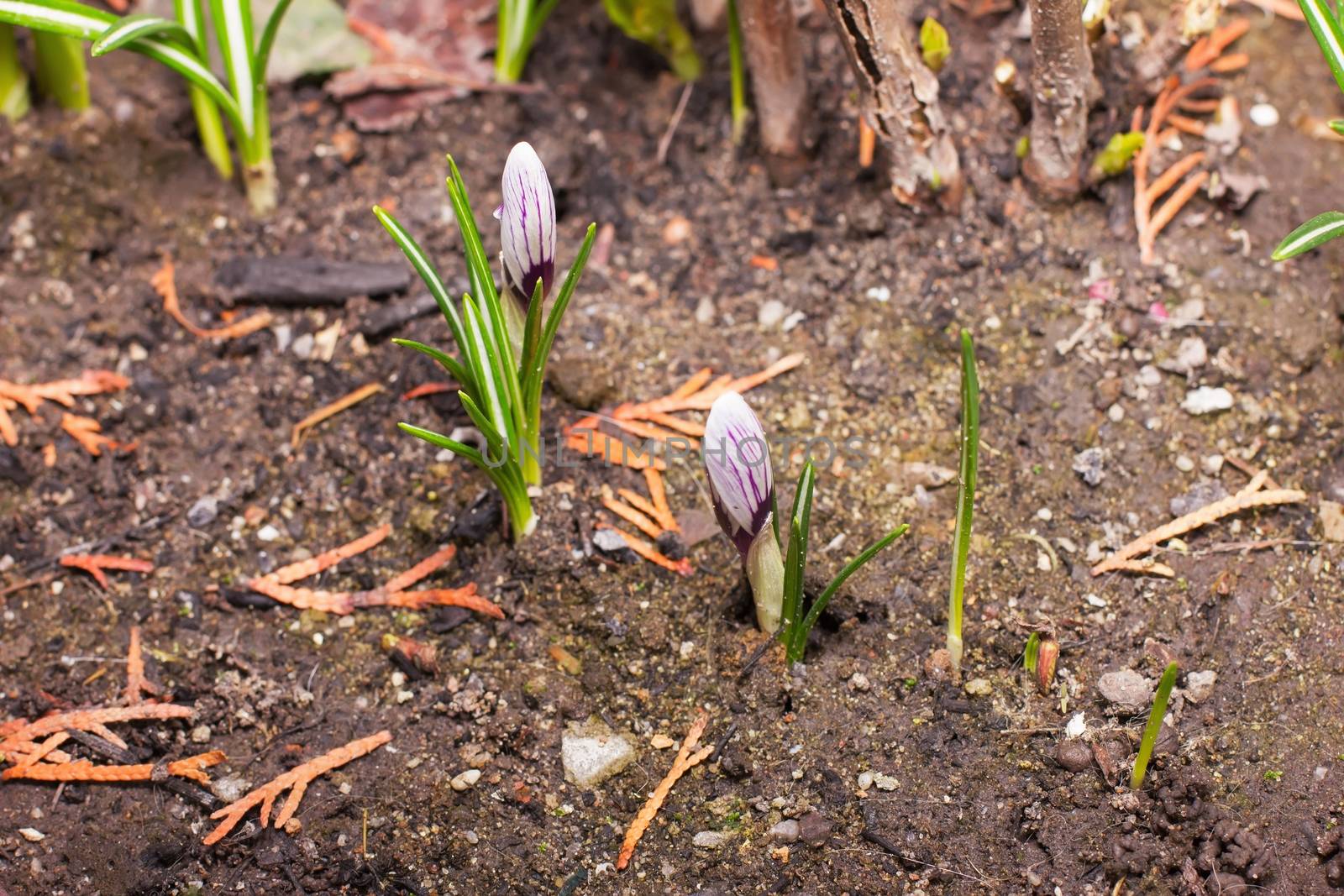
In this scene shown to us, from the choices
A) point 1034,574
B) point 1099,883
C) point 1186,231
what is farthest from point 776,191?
point 1099,883

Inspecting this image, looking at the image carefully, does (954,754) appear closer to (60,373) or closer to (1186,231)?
(1186,231)

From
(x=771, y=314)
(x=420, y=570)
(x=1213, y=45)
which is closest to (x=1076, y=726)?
(x=771, y=314)

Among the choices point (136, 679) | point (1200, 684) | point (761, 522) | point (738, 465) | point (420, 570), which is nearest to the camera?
point (738, 465)

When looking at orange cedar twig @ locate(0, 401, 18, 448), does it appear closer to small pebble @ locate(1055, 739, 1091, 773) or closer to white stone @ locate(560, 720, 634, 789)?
white stone @ locate(560, 720, 634, 789)

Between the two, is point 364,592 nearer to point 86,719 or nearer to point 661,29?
point 86,719

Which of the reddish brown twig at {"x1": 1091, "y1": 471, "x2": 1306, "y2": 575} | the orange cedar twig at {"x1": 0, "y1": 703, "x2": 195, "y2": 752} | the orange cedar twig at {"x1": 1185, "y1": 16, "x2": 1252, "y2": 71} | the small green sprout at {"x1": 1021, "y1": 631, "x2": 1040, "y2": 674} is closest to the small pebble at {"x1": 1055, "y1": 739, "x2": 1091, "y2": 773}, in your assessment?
the small green sprout at {"x1": 1021, "y1": 631, "x2": 1040, "y2": 674}
